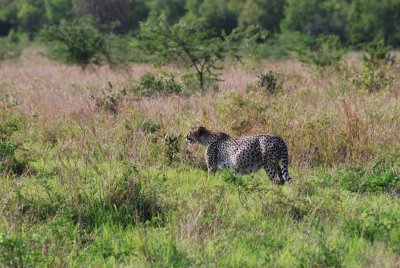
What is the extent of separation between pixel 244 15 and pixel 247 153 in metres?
37.1

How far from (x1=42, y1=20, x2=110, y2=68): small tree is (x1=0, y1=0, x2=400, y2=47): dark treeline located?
15973mm

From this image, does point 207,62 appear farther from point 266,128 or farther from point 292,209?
point 292,209

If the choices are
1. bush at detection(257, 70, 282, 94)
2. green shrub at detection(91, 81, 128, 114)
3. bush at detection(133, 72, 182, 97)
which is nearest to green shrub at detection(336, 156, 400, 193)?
green shrub at detection(91, 81, 128, 114)

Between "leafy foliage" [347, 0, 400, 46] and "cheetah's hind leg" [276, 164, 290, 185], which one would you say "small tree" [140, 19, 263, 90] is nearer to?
"cheetah's hind leg" [276, 164, 290, 185]

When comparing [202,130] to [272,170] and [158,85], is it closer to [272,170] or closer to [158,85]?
[272,170]

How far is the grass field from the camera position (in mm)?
3822

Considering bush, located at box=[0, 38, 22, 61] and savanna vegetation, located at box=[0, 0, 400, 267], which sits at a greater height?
savanna vegetation, located at box=[0, 0, 400, 267]

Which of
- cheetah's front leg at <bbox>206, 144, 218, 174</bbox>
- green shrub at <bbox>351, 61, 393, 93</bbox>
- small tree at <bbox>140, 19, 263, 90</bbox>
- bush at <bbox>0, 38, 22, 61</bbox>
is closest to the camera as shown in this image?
cheetah's front leg at <bbox>206, 144, 218, 174</bbox>

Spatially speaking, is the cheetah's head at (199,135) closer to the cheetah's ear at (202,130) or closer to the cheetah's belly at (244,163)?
the cheetah's ear at (202,130)

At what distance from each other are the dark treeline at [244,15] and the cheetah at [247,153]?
28.4 meters

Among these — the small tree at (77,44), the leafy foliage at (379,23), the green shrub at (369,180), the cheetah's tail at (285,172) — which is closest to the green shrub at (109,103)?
the cheetah's tail at (285,172)

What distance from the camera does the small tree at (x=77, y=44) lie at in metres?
17.5

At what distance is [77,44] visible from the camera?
17.5 metres

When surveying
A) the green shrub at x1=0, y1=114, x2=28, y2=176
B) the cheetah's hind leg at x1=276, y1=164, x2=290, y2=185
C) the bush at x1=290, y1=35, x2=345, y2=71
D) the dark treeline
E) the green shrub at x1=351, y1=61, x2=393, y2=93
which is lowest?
the dark treeline
